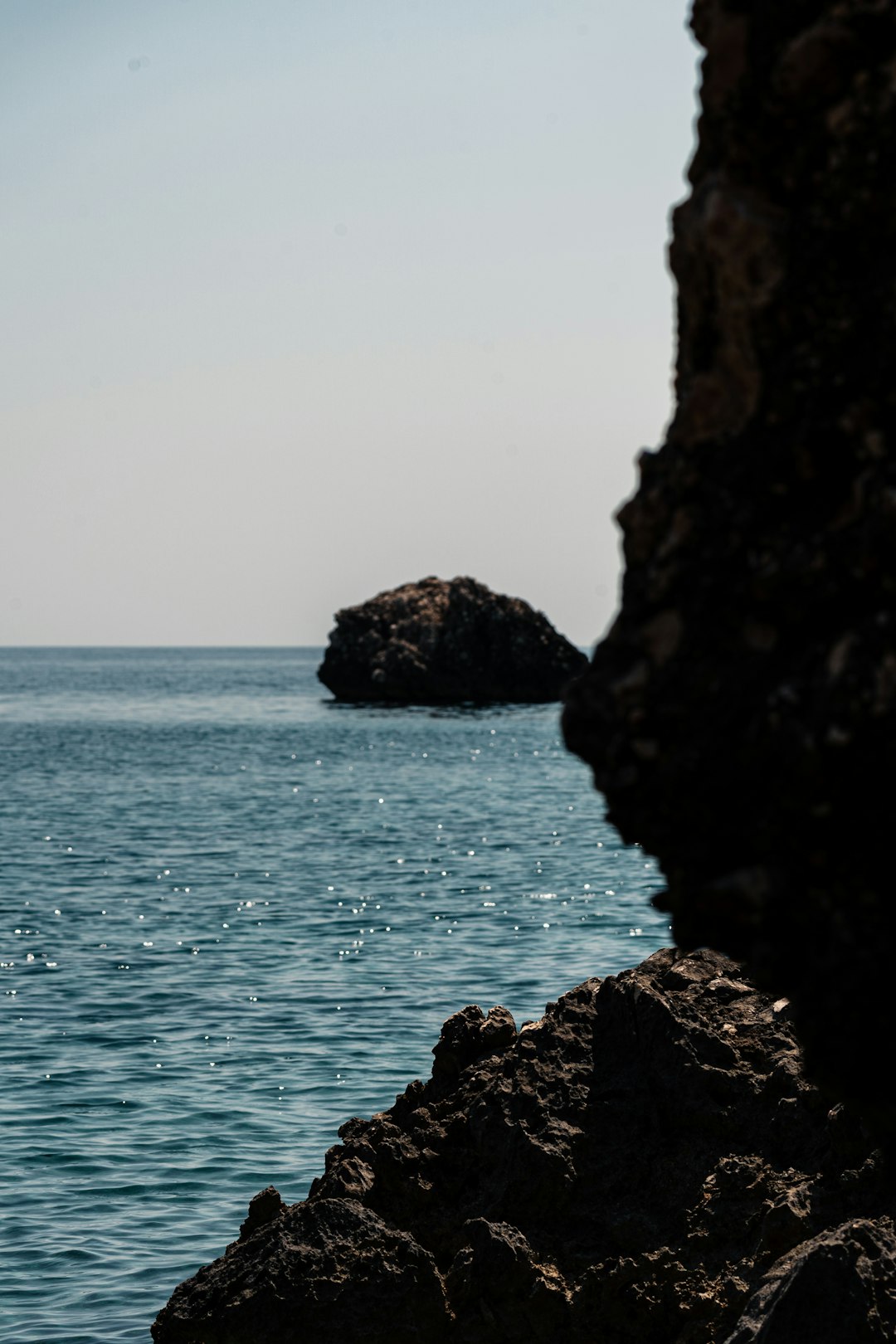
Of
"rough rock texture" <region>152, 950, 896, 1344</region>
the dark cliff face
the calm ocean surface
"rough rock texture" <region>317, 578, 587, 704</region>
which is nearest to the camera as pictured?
the dark cliff face

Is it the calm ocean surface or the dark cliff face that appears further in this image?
the calm ocean surface

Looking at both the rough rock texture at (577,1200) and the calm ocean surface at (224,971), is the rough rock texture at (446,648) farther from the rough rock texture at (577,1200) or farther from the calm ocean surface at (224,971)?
the rough rock texture at (577,1200)

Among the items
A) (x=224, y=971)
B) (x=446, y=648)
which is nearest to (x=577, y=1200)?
(x=224, y=971)

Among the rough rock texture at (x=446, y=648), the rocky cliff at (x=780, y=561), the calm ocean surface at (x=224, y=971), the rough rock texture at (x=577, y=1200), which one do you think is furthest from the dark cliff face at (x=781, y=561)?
the rough rock texture at (x=446, y=648)

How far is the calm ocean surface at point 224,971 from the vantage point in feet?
50.3

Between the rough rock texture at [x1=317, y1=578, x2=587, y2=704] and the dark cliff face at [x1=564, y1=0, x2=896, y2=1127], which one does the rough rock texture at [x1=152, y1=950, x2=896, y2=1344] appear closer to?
the dark cliff face at [x1=564, y1=0, x2=896, y2=1127]

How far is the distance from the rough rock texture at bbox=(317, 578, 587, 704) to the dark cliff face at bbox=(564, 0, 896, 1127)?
125462 mm

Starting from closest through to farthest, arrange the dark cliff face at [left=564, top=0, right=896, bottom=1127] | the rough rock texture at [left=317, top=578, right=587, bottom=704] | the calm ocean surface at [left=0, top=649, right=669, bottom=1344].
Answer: the dark cliff face at [left=564, top=0, right=896, bottom=1127] < the calm ocean surface at [left=0, top=649, right=669, bottom=1344] < the rough rock texture at [left=317, top=578, right=587, bottom=704]

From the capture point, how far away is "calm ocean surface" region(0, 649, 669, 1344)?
15.3m

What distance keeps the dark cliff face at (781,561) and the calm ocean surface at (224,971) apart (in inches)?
369

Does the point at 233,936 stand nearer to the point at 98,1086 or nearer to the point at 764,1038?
the point at 98,1086

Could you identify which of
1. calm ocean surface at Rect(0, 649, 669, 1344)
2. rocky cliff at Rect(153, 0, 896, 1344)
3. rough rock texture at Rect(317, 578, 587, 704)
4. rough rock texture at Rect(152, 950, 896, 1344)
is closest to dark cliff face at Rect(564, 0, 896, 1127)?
rocky cliff at Rect(153, 0, 896, 1344)

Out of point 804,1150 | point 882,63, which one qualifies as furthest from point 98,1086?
point 882,63

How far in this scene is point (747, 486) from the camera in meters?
5.43
